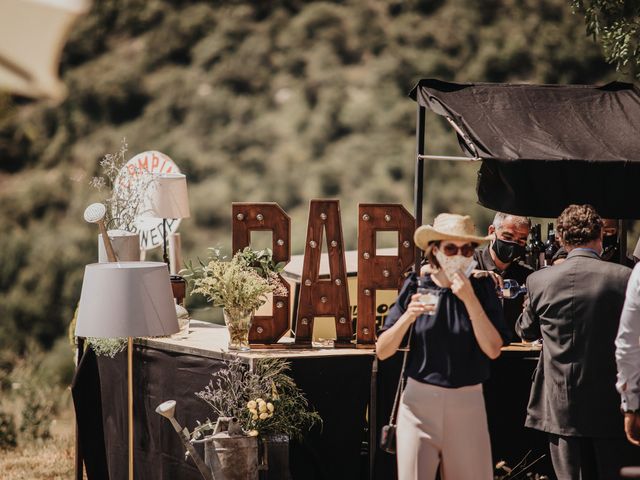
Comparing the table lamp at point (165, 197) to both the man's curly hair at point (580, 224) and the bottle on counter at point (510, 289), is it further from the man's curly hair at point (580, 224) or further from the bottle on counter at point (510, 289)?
the man's curly hair at point (580, 224)

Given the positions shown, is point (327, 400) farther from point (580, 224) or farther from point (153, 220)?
point (153, 220)

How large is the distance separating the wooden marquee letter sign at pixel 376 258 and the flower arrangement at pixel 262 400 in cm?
56

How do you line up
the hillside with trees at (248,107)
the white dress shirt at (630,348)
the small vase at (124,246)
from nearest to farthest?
the white dress shirt at (630,348)
the small vase at (124,246)
the hillside with trees at (248,107)

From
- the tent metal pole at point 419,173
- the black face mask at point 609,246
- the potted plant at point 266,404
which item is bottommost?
the potted plant at point 266,404

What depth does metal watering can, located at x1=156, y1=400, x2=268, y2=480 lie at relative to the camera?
575cm

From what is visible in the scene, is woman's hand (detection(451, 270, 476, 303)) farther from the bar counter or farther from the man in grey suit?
the bar counter

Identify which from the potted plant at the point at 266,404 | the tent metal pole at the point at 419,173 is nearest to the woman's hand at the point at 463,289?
the tent metal pole at the point at 419,173

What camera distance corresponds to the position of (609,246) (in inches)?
278

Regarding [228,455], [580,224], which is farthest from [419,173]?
[228,455]

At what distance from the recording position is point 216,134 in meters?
22.2

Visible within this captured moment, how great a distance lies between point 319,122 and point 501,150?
16223 millimetres

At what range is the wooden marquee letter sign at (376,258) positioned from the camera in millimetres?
6230

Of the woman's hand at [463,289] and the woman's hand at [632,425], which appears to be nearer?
the woman's hand at [463,289]

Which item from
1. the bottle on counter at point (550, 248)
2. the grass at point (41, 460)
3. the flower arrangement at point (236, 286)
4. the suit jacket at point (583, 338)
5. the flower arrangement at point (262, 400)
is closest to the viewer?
the suit jacket at point (583, 338)
